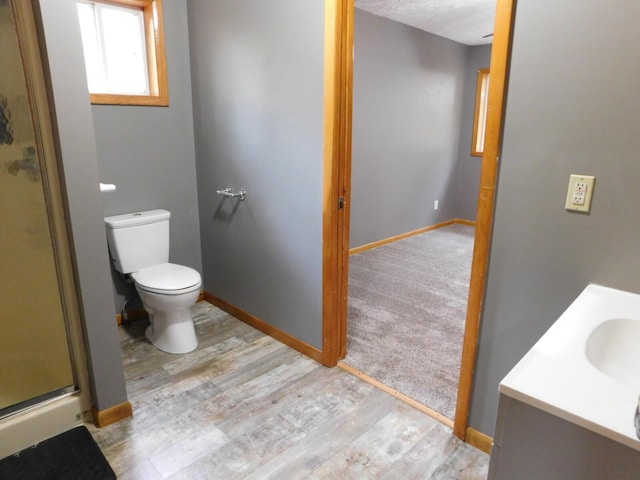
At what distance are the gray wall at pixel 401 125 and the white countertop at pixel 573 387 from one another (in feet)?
11.0

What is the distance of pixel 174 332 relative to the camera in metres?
2.49

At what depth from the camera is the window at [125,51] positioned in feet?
8.33

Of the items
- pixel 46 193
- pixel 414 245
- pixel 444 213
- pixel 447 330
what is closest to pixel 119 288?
pixel 46 193

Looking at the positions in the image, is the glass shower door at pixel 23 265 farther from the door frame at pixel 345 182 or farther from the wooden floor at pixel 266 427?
the door frame at pixel 345 182

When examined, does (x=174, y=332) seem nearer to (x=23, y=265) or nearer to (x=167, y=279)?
(x=167, y=279)

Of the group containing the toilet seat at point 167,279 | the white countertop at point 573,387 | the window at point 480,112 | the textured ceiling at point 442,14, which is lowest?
the toilet seat at point 167,279

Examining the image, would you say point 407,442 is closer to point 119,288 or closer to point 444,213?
point 119,288

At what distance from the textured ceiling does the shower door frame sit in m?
2.92

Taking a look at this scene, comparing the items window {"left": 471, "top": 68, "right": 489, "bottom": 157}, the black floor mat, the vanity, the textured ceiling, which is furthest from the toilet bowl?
window {"left": 471, "top": 68, "right": 489, "bottom": 157}

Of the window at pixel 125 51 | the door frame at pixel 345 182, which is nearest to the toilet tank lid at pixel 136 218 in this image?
the window at pixel 125 51

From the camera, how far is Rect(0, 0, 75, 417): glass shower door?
5.13 feet

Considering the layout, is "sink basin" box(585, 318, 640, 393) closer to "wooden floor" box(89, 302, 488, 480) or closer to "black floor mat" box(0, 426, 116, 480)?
"wooden floor" box(89, 302, 488, 480)

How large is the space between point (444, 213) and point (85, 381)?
4.87 meters

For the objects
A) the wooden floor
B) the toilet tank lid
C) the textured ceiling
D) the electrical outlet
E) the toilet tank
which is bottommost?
the wooden floor
